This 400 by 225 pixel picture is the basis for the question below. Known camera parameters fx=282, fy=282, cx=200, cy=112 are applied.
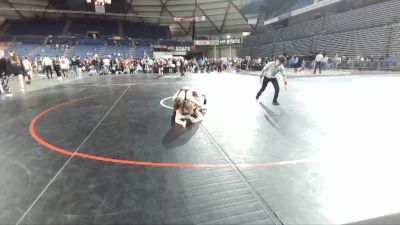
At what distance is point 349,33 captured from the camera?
80.3 feet

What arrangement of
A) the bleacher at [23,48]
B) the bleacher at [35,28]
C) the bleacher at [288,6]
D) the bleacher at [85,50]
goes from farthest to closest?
the bleacher at [35,28], the bleacher at [85,50], the bleacher at [23,48], the bleacher at [288,6]

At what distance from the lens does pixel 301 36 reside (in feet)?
103

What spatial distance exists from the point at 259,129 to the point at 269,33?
36196 mm

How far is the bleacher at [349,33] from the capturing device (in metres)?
21.2

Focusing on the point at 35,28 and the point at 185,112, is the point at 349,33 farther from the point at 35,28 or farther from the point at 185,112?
the point at 35,28

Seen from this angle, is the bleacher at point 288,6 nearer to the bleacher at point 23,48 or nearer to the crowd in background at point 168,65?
the crowd in background at point 168,65

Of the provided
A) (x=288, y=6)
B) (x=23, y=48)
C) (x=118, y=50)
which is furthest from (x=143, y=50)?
(x=288, y=6)

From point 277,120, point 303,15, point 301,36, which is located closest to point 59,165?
point 277,120

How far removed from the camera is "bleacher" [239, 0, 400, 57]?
2116 centimetres

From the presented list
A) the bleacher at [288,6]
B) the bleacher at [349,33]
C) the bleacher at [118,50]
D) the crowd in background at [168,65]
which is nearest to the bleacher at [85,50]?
the bleacher at [118,50]

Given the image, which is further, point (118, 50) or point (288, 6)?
point (118, 50)

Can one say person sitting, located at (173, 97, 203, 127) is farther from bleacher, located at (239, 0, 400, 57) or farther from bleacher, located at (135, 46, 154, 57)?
bleacher, located at (135, 46, 154, 57)

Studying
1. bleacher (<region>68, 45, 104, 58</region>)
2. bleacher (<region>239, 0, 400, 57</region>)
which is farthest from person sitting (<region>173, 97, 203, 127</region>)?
bleacher (<region>68, 45, 104, 58</region>)

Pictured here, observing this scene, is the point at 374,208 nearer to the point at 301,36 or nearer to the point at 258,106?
the point at 258,106
